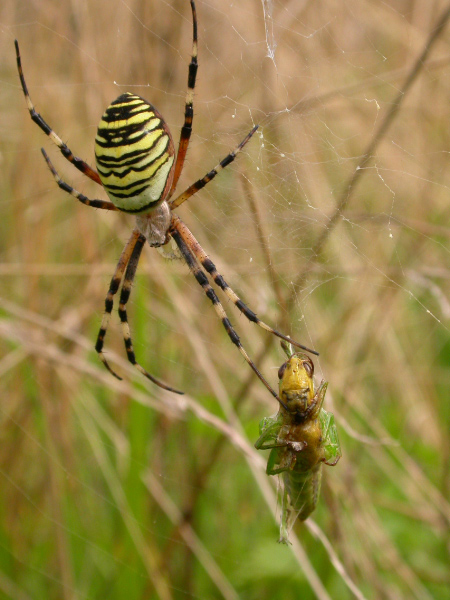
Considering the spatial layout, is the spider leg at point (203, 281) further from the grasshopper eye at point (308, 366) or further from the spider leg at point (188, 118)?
the grasshopper eye at point (308, 366)

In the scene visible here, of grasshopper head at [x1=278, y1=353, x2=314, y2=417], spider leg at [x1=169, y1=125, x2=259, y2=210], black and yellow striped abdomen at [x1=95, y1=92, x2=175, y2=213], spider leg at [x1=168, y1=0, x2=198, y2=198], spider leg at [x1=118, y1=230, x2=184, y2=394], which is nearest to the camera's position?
grasshopper head at [x1=278, y1=353, x2=314, y2=417]

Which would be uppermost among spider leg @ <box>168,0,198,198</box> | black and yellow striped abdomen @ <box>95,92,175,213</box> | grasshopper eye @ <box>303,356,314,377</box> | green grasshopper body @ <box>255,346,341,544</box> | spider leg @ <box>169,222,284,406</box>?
spider leg @ <box>168,0,198,198</box>

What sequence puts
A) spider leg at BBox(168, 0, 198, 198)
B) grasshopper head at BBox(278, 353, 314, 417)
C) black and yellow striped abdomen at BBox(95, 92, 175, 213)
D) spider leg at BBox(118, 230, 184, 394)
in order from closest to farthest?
grasshopper head at BBox(278, 353, 314, 417) → black and yellow striped abdomen at BBox(95, 92, 175, 213) → spider leg at BBox(168, 0, 198, 198) → spider leg at BBox(118, 230, 184, 394)

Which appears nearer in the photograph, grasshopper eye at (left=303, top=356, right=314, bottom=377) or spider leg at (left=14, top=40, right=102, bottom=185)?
grasshopper eye at (left=303, top=356, right=314, bottom=377)

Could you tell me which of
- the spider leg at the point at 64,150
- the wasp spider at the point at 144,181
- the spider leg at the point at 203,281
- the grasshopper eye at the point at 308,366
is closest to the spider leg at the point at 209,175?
the wasp spider at the point at 144,181

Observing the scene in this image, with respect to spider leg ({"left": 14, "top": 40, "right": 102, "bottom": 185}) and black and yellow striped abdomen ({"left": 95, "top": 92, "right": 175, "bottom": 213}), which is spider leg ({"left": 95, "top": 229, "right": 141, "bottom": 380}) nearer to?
spider leg ({"left": 14, "top": 40, "right": 102, "bottom": 185})

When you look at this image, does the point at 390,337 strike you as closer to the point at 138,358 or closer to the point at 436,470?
the point at 436,470

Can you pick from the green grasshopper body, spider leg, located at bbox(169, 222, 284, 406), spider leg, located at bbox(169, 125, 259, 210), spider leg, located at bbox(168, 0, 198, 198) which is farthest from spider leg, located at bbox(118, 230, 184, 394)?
the green grasshopper body
